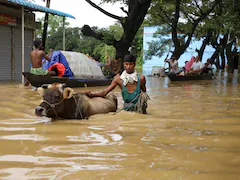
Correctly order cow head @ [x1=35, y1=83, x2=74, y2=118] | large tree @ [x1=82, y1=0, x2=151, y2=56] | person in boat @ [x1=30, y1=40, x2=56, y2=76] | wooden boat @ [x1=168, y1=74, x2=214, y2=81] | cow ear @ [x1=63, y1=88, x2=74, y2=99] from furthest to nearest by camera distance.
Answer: wooden boat @ [x1=168, y1=74, x2=214, y2=81] → large tree @ [x1=82, y1=0, x2=151, y2=56] → person in boat @ [x1=30, y1=40, x2=56, y2=76] → cow ear @ [x1=63, y1=88, x2=74, y2=99] → cow head @ [x1=35, y1=83, x2=74, y2=118]

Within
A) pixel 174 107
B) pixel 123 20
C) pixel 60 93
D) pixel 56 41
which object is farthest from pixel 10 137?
pixel 56 41

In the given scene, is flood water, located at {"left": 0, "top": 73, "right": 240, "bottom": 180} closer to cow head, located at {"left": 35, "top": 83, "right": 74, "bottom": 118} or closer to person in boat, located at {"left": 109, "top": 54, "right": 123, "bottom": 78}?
cow head, located at {"left": 35, "top": 83, "right": 74, "bottom": 118}

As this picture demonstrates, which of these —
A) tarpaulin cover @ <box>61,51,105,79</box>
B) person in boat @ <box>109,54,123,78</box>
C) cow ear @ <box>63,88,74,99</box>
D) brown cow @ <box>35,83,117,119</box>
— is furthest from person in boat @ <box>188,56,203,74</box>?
cow ear @ <box>63,88,74,99</box>

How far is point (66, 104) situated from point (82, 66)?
7.69 metres

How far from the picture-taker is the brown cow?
520cm

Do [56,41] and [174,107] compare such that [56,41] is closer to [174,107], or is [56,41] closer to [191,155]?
[174,107]

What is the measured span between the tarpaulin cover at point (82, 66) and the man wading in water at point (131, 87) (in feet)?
21.3

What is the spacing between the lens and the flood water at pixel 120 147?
2.96m

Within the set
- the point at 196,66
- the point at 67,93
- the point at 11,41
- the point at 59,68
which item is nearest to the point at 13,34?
the point at 11,41

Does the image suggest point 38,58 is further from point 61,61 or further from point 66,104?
point 66,104

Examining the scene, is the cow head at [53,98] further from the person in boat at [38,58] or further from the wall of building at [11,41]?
the wall of building at [11,41]

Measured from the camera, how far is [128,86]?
20.5 feet

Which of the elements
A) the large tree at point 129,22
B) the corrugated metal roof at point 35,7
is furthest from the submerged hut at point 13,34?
the large tree at point 129,22

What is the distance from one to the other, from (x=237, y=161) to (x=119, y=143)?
1.35 meters
